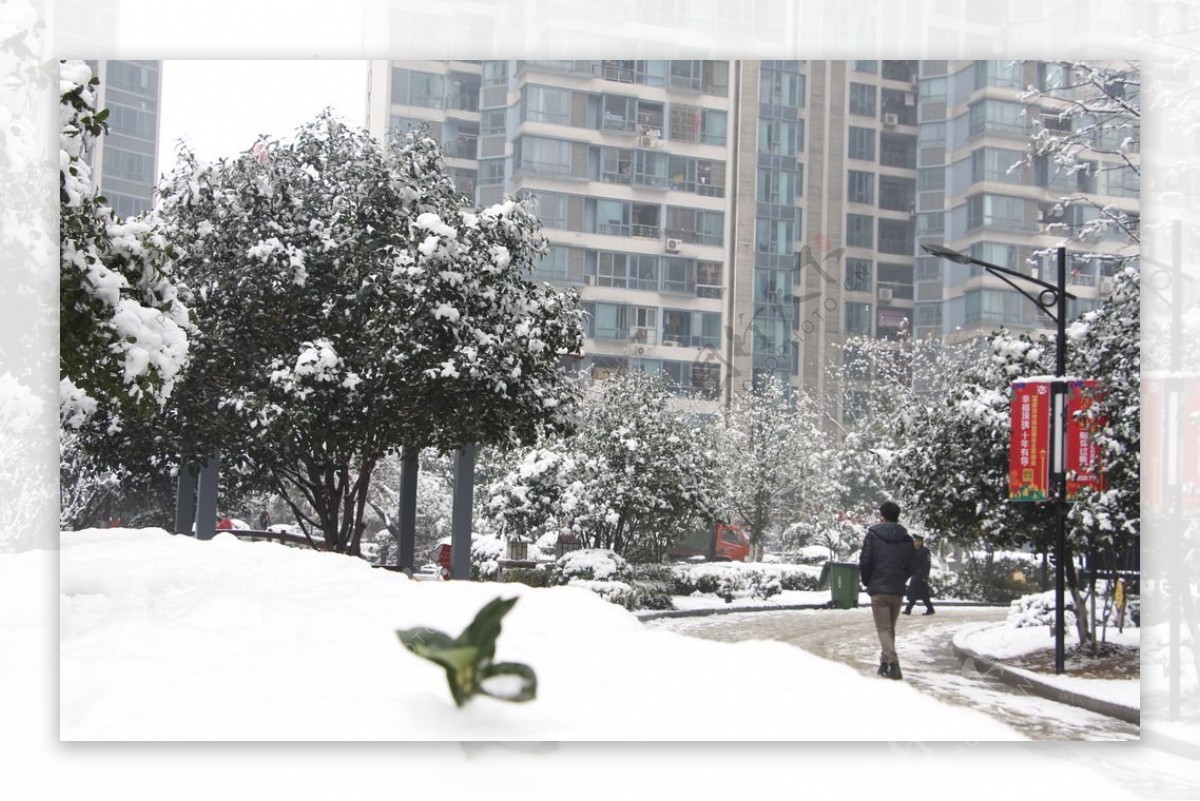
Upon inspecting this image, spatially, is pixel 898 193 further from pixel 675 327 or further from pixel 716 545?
pixel 716 545

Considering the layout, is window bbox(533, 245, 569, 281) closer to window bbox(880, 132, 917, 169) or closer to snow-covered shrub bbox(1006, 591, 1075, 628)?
window bbox(880, 132, 917, 169)

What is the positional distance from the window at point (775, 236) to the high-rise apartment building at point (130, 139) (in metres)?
Result: 3.85

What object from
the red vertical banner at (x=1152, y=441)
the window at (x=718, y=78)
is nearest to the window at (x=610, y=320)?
the window at (x=718, y=78)

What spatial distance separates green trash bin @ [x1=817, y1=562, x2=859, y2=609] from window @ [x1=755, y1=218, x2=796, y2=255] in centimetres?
196

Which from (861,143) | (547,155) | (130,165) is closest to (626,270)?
(547,155)

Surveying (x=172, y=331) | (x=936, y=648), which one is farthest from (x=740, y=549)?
(x=172, y=331)

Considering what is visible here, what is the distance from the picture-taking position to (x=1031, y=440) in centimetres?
874

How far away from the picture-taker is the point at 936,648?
7.75 meters

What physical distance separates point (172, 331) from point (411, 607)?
2.09m

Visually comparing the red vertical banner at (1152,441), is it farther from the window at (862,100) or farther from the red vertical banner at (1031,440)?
the window at (862,100)

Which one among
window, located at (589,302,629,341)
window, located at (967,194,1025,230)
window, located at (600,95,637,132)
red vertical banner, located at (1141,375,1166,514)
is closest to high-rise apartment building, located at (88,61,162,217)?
window, located at (600,95,637,132)

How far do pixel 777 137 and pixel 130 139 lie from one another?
13.3 feet

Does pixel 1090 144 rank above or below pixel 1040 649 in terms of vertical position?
above

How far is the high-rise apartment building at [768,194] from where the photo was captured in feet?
27.3
